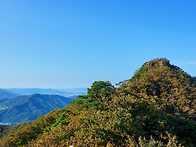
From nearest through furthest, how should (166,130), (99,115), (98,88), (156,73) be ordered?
(99,115) → (166,130) → (98,88) → (156,73)

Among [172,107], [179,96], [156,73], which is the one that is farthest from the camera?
[156,73]

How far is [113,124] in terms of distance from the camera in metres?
13.2

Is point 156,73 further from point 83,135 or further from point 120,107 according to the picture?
point 83,135

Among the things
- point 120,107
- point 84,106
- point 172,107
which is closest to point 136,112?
point 120,107

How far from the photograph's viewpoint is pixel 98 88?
79.0 ft

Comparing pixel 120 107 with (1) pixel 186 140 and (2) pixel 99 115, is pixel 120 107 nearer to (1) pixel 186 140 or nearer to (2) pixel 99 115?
(2) pixel 99 115

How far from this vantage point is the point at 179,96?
34.9 metres

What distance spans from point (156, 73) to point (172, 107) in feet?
45.0

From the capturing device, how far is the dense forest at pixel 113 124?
1190 cm

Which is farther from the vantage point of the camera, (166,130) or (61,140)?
(166,130)

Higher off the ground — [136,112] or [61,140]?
[136,112]

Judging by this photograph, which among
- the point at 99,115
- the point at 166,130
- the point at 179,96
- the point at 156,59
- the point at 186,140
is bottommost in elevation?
the point at 186,140

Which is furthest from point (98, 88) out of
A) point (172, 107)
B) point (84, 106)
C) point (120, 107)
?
point (172, 107)

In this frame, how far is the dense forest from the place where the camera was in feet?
39.0
